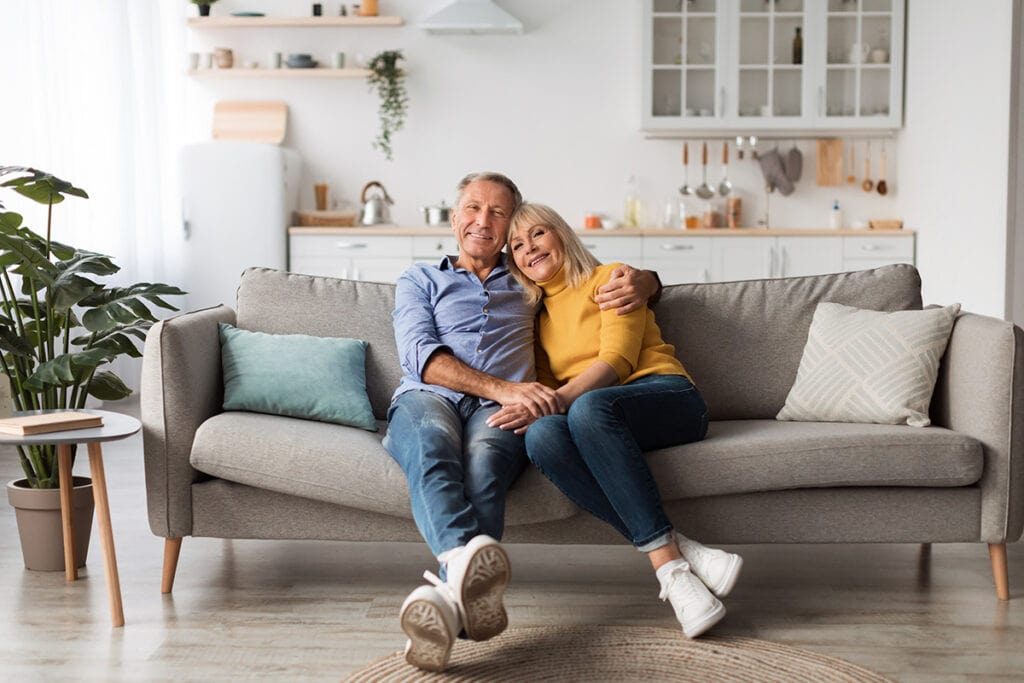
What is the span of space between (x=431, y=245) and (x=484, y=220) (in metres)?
3.18

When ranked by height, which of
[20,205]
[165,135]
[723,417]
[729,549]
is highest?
[165,135]

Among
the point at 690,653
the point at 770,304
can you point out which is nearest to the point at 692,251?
the point at 770,304

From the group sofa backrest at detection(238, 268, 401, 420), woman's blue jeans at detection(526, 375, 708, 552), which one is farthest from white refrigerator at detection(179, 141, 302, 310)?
woman's blue jeans at detection(526, 375, 708, 552)

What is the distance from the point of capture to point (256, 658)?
2.22 metres

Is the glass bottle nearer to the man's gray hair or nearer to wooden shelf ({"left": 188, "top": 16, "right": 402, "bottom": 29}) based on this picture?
wooden shelf ({"left": 188, "top": 16, "right": 402, "bottom": 29})

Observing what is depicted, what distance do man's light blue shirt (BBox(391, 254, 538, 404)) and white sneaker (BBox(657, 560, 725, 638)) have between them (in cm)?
61

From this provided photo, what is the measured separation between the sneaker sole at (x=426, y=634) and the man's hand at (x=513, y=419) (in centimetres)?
55

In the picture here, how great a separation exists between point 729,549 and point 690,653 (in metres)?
0.82

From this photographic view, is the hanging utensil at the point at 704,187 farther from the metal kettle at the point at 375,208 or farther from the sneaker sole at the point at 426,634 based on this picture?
the sneaker sole at the point at 426,634

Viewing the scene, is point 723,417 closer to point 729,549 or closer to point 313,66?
point 729,549

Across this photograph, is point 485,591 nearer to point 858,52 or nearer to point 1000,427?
point 1000,427

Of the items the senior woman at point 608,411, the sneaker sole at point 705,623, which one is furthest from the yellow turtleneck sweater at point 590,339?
the sneaker sole at point 705,623

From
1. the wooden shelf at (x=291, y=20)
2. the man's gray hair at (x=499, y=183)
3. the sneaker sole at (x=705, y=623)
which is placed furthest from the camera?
the wooden shelf at (x=291, y=20)

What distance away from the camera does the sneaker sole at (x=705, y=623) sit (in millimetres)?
2266
